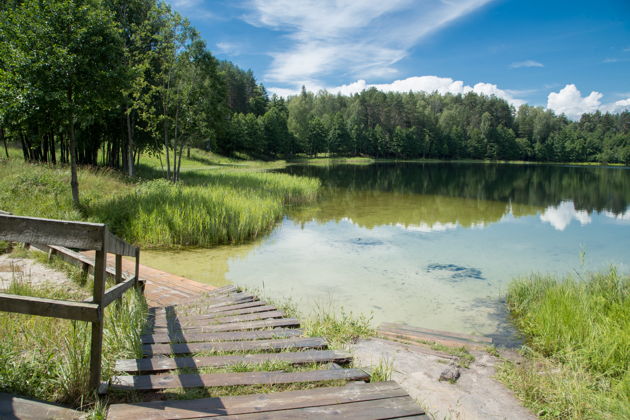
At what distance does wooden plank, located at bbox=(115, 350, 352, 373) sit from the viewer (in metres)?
3.49

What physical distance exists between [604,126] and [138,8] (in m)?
154

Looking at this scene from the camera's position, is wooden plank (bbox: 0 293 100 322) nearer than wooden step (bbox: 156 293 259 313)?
Yes

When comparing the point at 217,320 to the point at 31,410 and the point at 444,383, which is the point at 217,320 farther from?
the point at 444,383

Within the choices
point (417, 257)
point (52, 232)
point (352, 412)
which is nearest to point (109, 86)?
point (417, 257)

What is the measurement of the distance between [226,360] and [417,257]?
939 centimetres

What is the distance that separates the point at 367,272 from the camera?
34.3 ft

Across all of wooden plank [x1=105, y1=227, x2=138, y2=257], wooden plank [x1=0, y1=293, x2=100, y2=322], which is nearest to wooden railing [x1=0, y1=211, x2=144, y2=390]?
wooden plank [x1=0, y1=293, x2=100, y2=322]

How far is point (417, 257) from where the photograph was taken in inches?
483

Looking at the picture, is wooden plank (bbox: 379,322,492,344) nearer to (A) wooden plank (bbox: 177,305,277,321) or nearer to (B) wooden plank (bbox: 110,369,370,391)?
(A) wooden plank (bbox: 177,305,277,321)

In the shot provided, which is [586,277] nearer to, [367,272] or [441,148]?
[367,272]

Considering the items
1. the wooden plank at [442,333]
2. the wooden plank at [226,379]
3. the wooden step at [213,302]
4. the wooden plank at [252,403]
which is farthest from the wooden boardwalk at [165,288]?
the wooden plank at [252,403]

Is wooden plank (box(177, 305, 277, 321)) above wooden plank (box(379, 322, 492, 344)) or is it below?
above

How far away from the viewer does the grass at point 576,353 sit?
13.3ft

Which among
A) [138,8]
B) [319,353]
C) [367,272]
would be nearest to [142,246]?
[367,272]
